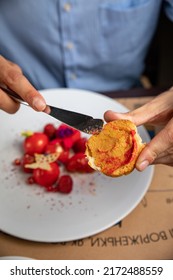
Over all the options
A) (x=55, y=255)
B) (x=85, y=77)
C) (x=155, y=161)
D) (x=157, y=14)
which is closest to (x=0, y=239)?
(x=55, y=255)

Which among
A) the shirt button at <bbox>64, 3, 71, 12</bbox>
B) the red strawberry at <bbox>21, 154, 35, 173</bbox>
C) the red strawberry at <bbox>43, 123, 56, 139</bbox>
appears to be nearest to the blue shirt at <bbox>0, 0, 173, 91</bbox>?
the shirt button at <bbox>64, 3, 71, 12</bbox>

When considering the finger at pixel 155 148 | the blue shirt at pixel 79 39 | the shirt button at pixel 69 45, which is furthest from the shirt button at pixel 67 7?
the finger at pixel 155 148

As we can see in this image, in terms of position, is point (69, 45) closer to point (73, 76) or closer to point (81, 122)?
point (73, 76)

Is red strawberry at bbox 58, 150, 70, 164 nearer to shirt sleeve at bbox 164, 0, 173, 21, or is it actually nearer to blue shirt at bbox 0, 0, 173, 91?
blue shirt at bbox 0, 0, 173, 91

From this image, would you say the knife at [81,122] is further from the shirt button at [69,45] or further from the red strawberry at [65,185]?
the shirt button at [69,45]

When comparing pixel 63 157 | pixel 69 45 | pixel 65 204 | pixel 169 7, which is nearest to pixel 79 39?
pixel 69 45
